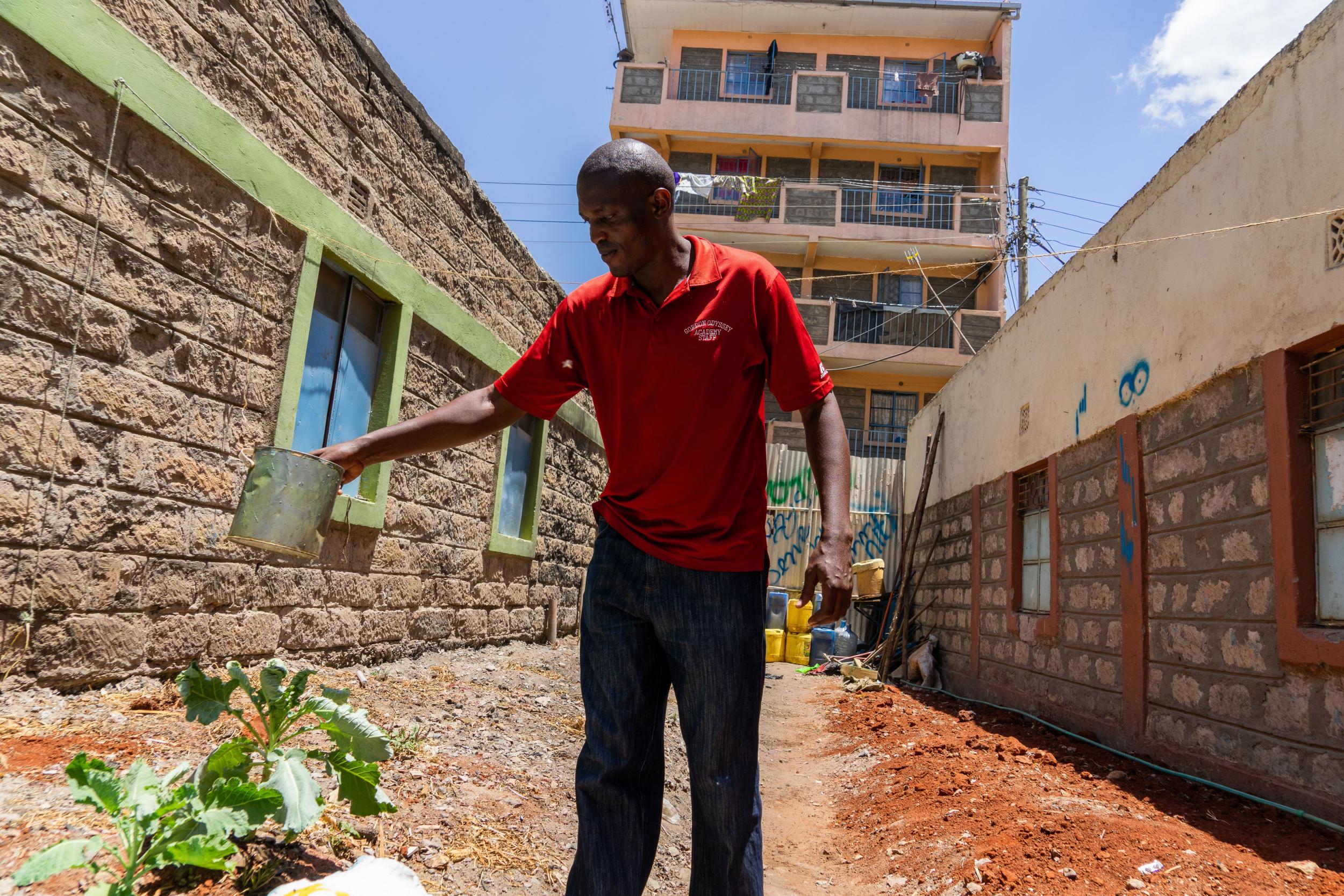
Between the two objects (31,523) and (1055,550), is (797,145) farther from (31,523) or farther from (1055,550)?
(31,523)

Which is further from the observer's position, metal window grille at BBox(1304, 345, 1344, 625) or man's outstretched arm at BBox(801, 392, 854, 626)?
metal window grille at BBox(1304, 345, 1344, 625)

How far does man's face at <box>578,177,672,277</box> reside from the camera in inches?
87.0

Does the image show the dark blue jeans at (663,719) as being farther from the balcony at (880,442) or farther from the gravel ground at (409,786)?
the balcony at (880,442)

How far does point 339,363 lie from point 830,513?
384 cm

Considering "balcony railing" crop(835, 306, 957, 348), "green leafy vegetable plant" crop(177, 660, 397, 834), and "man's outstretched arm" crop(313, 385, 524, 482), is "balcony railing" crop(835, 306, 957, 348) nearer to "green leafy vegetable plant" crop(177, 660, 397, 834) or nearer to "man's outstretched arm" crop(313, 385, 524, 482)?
"man's outstretched arm" crop(313, 385, 524, 482)

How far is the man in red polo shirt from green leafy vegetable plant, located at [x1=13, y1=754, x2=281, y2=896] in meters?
0.74

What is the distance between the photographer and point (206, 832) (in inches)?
76.9

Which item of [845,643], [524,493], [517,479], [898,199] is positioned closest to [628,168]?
[517,479]

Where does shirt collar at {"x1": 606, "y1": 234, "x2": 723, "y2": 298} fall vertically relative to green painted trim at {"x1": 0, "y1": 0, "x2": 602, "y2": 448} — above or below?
below

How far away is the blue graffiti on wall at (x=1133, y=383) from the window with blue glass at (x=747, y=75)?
62.6 feet

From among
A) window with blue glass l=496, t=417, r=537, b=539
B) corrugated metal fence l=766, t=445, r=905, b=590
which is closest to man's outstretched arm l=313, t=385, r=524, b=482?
window with blue glass l=496, t=417, r=537, b=539

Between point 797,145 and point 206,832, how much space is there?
23.3 metres

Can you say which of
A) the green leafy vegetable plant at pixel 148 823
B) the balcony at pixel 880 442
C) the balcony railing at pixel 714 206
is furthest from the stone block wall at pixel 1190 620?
the balcony railing at pixel 714 206

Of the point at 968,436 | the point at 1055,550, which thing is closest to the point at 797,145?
the point at 968,436
